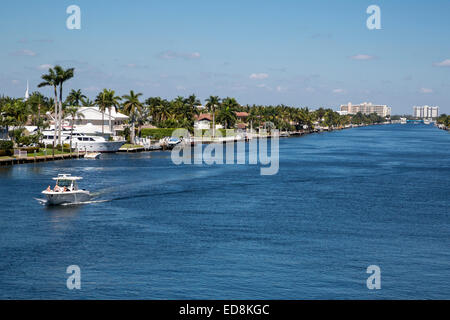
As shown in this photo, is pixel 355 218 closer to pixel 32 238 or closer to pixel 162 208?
pixel 162 208

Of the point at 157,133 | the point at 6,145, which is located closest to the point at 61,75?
the point at 6,145

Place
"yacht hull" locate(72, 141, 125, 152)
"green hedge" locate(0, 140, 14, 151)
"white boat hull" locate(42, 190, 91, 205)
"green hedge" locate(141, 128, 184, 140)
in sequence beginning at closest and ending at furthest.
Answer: "white boat hull" locate(42, 190, 91, 205) < "green hedge" locate(0, 140, 14, 151) < "yacht hull" locate(72, 141, 125, 152) < "green hedge" locate(141, 128, 184, 140)

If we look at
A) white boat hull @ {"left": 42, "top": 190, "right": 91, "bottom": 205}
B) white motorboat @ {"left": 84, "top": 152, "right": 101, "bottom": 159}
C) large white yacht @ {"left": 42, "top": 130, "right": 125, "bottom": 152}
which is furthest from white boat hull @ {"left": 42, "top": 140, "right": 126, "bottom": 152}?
white boat hull @ {"left": 42, "top": 190, "right": 91, "bottom": 205}

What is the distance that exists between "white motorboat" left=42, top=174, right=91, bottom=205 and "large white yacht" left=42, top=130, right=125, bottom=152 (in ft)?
215

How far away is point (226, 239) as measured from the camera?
165 ft

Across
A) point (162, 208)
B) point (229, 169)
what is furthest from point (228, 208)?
point (229, 169)

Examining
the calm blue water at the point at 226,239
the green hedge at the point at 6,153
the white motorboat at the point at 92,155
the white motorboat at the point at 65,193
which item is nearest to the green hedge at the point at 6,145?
the green hedge at the point at 6,153

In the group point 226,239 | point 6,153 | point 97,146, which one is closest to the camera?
point 226,239

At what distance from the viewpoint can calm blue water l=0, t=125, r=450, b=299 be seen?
1510 inches

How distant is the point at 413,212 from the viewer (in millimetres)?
65125

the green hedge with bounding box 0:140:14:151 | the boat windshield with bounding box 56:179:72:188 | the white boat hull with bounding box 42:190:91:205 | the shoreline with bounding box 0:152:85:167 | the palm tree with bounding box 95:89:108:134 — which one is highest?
the palm tree with bounding box 95:89:108:134

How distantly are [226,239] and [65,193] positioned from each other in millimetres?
21560

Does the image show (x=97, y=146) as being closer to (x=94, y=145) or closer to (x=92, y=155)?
(x=94, y=145)

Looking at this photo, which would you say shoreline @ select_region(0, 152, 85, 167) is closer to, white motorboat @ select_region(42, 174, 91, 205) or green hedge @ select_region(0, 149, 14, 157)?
green hedge @ select_region(0, 149, 14, 157)
